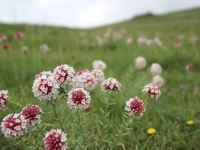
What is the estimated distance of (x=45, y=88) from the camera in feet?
9.58

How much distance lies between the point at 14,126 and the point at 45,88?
1.12 feet

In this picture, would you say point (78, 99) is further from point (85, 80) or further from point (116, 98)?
point (116, 98)

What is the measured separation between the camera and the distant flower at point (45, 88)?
2930 millimetres

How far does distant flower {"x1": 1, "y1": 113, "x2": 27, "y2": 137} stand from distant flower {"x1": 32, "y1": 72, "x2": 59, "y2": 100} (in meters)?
0.21

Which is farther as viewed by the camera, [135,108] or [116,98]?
[116,98]

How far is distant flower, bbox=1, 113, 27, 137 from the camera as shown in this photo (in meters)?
2.84

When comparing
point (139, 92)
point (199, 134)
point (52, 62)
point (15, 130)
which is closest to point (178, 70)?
point (52, 62)

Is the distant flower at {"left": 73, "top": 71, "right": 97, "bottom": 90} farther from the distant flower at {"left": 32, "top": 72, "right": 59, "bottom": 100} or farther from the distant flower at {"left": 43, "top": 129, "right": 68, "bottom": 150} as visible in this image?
the distant flower at {"left": 43, "top": 129, "right": 68, "bottom": 150}

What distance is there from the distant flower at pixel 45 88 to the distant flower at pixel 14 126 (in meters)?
0.21

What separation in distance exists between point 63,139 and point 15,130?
0.39m

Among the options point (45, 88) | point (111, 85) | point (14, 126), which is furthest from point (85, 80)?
point (14, 126)

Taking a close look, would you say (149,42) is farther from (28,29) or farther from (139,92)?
(28,29)

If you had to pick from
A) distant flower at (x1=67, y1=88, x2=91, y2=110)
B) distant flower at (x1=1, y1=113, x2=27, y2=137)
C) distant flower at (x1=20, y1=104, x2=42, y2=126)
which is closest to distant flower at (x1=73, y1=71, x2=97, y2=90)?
distant flower at (x1=67, y1=88, x2=91, y2=110)

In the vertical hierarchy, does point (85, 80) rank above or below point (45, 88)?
above
